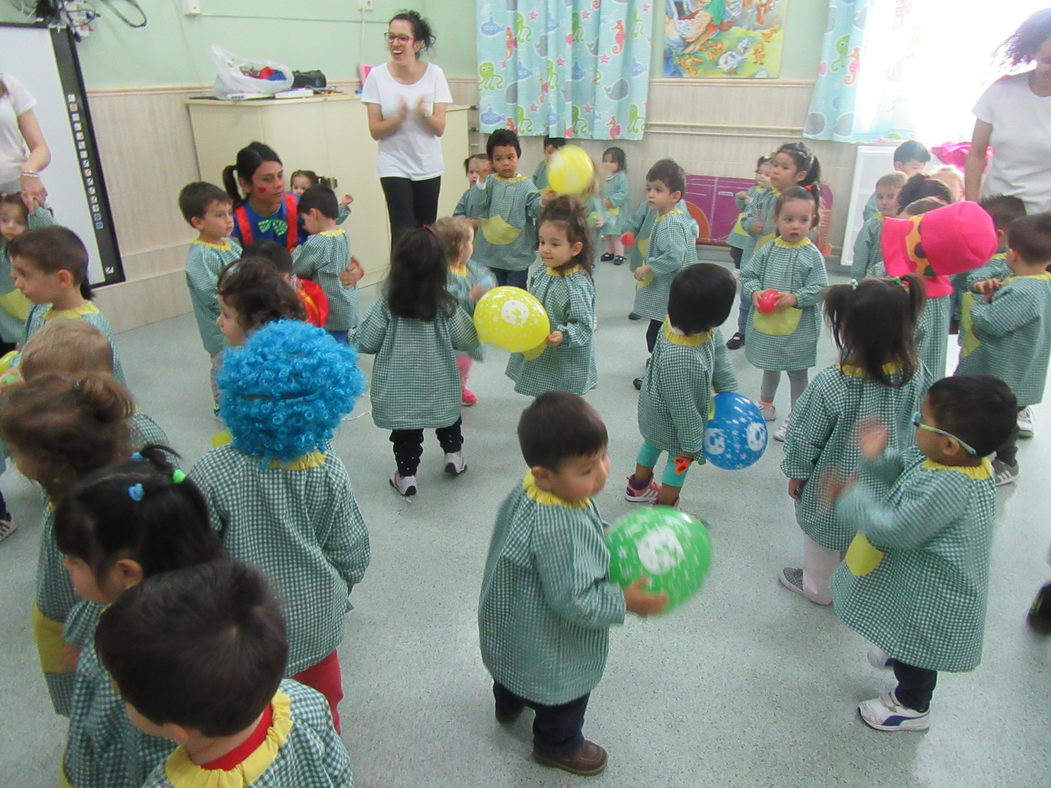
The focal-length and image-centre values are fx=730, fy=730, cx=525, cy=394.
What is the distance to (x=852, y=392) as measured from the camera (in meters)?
1.77

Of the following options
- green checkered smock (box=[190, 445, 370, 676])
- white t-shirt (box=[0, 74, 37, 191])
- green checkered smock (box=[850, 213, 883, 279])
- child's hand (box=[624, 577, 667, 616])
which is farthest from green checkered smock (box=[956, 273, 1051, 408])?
white t-shirt (box=[0, 74, 37, 191])

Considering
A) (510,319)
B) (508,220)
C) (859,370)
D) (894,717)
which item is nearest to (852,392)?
(859,370)

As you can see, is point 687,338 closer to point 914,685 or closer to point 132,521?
point 914,685

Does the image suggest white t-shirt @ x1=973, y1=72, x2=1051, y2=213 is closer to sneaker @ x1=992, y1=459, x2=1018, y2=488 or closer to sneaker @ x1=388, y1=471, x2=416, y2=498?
sneaker @ x1=992, y1=459, x2=1018, y2=488

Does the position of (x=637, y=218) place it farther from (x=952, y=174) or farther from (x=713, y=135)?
(x=713, y=135)

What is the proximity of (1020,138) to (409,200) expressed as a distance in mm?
2526

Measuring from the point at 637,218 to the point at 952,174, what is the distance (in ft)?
4.54

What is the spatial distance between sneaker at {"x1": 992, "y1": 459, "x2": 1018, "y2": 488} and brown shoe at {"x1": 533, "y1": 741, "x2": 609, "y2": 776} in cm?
186

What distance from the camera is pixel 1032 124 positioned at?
2.64 meters

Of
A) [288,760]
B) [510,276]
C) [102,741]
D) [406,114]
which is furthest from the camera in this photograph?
[510,276]

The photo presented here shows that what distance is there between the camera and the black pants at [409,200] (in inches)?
137

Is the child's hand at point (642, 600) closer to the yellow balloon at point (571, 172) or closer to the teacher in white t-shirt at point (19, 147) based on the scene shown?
the yellow balloon at point (571, 172)

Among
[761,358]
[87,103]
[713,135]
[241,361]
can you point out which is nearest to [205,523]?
[241,361]

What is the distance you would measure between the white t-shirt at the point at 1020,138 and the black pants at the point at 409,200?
7.63 ft
